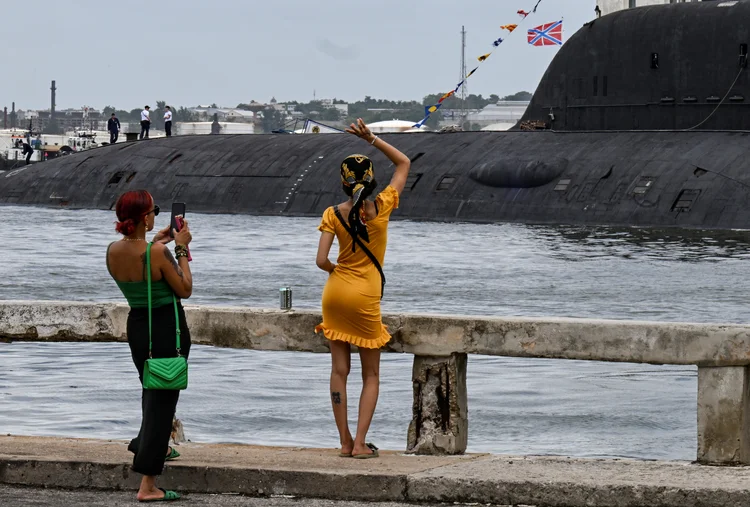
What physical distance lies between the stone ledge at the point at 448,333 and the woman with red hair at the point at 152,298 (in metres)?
1.03

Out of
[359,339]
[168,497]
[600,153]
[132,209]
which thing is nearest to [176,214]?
[132,209]

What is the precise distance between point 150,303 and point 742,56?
31105 mm

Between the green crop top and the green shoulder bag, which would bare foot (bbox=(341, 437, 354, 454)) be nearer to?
the green shoulder bag

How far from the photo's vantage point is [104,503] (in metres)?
6.87

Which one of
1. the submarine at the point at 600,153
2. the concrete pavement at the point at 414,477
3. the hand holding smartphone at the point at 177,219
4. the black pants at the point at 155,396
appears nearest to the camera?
the concrete pavement at the point at 414,477

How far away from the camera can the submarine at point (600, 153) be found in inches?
1364

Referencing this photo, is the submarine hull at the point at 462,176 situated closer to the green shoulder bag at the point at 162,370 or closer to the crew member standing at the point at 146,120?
the crew member standing at the point at 146,120

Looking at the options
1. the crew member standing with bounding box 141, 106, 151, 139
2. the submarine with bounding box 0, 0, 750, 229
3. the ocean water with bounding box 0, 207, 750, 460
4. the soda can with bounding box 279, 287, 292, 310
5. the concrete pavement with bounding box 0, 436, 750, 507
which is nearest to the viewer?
the concrete pavement with bounding box 0, 436, 750, 507

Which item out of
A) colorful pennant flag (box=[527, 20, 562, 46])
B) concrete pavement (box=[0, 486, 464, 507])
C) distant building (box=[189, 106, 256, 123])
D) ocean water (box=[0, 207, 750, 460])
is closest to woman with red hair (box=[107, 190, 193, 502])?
concrete pavement (box=[0, 486, 464, 507])

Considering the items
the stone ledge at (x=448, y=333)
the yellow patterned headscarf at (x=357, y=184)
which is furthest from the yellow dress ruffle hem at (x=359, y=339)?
the yellow patterned headscarf at (x=357, y=184)

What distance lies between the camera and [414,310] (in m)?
21.2

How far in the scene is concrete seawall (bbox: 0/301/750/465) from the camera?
24.4 ft

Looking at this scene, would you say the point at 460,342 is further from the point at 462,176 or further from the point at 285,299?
the point at 462,176

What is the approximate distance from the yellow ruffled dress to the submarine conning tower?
98.3 ft
